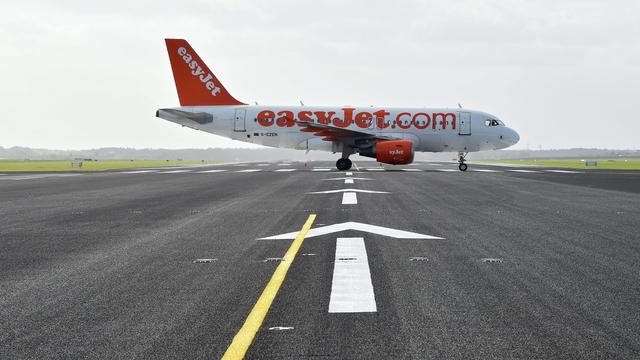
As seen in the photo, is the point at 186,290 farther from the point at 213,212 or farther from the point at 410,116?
the point at 410,116

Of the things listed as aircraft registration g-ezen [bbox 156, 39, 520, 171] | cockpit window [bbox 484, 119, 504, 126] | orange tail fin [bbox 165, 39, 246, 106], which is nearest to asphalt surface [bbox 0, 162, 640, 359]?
aircraft registration g-ezen [bbox 156, 39, 520, 171]

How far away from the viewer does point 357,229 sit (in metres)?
10.2

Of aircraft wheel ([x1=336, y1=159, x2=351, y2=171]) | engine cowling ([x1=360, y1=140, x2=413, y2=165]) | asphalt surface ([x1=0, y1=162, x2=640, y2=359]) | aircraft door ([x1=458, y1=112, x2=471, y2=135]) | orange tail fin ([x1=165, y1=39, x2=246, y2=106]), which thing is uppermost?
orange tail fin ([x1=165, y1=39, x2=246, y2=106])

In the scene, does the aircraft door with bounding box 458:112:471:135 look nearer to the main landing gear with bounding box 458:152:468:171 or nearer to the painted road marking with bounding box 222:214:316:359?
the main landing gear with bounding box 458:152:468:171

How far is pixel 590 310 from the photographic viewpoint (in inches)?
201

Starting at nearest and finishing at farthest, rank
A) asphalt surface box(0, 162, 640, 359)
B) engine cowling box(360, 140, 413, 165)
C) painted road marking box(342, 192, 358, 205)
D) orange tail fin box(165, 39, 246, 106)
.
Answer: asphalt surface box(0, 162, 640, 359) → painted road marking box(342, 192, 358, 205) → engine cowling box(360, 140, 413, 165) → orange tail fin box(165, 39, 246, 106)

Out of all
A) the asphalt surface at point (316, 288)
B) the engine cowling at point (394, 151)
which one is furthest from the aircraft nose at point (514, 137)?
the asphalt surface at point (316, 288)

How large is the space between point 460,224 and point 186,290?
6.53m

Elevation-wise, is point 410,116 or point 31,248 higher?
point 410,116

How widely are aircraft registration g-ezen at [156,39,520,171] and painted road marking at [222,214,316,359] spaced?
30636 mm

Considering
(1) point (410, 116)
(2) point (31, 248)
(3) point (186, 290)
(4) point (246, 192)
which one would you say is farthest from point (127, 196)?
(1) point (410, 116)

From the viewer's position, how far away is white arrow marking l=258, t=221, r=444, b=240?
9422 mm

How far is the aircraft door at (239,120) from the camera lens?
39.8 meters

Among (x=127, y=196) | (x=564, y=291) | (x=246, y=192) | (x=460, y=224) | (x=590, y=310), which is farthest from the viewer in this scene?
(x=246, y=192)
